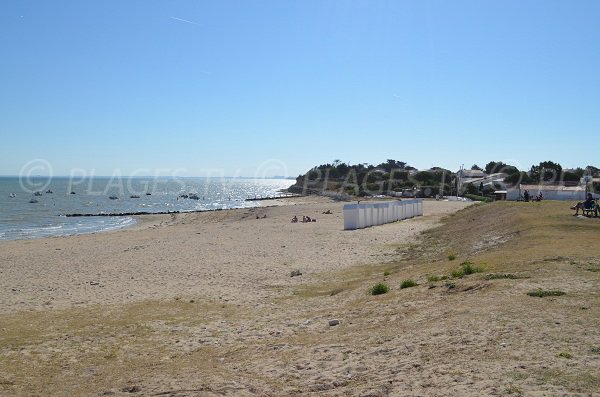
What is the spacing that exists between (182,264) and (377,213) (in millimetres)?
19145

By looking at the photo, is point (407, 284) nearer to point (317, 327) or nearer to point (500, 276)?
point (500, 276)

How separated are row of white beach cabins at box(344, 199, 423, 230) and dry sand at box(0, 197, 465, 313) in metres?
1.16

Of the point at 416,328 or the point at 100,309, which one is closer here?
the point at 416,328

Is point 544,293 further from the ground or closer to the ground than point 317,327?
further from the ground

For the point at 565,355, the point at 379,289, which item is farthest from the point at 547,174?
the point at 565,355

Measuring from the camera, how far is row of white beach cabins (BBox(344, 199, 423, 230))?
1384 inches

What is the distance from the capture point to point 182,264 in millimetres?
22234

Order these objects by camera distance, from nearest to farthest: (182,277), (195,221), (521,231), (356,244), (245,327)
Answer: (245,327), (182,277), (521,231), (356,244), (195,221)

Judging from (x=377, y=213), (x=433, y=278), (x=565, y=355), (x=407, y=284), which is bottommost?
(x=407, y=284)

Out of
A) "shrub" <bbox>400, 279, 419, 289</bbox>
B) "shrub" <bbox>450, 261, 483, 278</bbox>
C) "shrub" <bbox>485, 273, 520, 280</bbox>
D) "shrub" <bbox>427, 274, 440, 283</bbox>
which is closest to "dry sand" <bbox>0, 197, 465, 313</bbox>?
"shrub" <bbox>400, 279, 419, 289</bbox>

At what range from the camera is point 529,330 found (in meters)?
7.86

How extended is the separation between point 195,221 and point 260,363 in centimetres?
5079

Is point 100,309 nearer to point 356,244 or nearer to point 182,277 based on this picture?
point 182,277

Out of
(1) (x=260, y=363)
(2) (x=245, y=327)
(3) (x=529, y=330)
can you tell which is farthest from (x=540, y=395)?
(2) (x=245, y=327)
